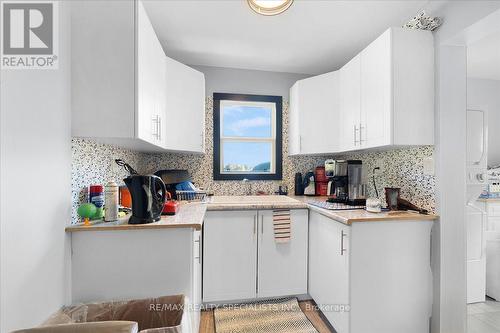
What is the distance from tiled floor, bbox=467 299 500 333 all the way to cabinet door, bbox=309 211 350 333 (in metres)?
1.20

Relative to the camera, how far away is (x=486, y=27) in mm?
1473

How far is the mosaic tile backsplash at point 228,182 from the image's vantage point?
1.47 meters

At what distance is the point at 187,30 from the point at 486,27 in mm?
2198

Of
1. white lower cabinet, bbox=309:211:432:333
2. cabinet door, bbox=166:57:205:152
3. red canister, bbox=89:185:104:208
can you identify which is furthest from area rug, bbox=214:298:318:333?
cabinet door, bbox=166:57:205:152

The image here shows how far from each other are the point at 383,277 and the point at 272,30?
86.3 inches

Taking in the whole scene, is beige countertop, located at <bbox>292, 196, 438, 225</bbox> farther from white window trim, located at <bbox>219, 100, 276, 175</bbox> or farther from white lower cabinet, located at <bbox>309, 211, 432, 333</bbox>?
white window trim, located at <bbox>219, 100, 276, 175</bbox>

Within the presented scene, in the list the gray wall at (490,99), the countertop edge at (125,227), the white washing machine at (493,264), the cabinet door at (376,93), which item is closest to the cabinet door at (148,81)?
the countertop edge at (125,227)

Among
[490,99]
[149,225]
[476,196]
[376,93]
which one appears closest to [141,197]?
[149,225]

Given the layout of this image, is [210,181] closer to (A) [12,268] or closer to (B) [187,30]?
(B) [187,30]

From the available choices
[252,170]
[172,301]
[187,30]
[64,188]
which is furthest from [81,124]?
[252,170]

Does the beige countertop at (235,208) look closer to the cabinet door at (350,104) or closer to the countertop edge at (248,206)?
A: the countertop edge at (248,206)

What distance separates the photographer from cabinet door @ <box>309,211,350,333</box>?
64.9 inches

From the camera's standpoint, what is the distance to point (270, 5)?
1562 millimetres

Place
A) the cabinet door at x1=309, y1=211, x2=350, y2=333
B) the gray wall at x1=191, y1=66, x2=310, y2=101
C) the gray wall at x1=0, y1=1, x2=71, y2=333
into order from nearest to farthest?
the gray wall at x1=0, y1=1, x2=71, y2=333 → the cabinet door at x1=309, y1=211, x2=350, y2=333 → the gray wall at x1=191, y1=66, x2=310, y2=101
